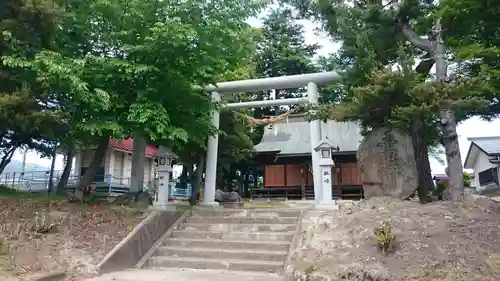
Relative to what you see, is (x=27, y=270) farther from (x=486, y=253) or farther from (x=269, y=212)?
(x=486, y=253)

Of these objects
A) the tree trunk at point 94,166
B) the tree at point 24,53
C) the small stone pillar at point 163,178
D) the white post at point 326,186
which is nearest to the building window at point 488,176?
the white post at point 326,186

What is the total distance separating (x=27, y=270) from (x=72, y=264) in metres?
0.75

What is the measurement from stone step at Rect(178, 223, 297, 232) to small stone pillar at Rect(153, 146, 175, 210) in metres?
0.86

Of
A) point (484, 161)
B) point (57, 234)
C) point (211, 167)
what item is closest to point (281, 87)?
point (211, 167)

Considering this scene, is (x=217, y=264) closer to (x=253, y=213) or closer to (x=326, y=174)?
(x=253, y=213)

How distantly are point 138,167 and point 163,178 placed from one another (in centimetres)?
109

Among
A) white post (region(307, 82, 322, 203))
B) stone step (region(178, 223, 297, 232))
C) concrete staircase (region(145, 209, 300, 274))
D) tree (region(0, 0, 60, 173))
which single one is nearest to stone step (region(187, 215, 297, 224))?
concrete staircase (region(145, 209, 300, 274))

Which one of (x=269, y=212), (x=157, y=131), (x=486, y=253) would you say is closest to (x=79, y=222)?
(x=157, y=131)

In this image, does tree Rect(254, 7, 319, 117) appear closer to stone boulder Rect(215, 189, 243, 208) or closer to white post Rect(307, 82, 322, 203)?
stone boulder Rect(215, 189, 243, 208)

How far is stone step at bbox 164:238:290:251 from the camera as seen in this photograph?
808 centimetres

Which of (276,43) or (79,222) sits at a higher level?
(276,43)

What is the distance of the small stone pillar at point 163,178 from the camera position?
9.97m

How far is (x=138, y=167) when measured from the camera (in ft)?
35.4

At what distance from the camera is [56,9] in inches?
332
